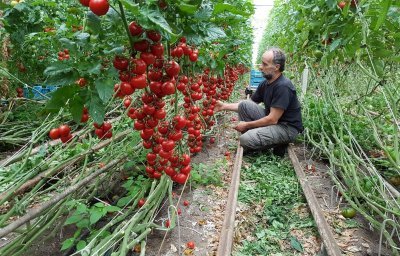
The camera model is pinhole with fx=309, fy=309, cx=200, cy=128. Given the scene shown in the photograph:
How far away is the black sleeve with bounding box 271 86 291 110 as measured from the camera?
3.50 meters

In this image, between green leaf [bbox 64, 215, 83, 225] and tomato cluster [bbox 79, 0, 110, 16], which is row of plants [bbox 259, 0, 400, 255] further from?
green leaf [bbox 64, 215, 83, 225]

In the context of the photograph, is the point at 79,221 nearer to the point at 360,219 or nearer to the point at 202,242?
the point at 202,242

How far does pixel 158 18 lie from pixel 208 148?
290 centimetres

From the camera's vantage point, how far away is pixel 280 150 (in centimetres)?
384

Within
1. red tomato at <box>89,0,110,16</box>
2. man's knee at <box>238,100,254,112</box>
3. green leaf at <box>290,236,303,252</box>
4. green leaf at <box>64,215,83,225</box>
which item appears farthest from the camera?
man's knee at <box>238,100,254,112</box>

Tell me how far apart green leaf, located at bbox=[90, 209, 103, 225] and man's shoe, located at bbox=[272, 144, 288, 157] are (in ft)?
8.45

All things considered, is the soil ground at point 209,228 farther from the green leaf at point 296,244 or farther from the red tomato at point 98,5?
the red tomato at point 98,5

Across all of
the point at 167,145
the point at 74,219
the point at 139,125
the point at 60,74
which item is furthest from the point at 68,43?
the point at 74,219

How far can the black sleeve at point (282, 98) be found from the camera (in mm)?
3496

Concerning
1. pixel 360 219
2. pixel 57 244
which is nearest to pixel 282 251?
pixel 360 219

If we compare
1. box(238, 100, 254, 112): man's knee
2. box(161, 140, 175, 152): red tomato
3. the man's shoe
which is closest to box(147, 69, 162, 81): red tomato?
box(161, 140, 175, 152): red tomato

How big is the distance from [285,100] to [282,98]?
0.13ft

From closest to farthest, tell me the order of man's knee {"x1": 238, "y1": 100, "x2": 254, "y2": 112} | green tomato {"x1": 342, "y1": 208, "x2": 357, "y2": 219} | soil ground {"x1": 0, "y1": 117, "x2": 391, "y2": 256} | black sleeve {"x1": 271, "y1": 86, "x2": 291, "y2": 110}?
soil ground {"x1": 0, "y1": 117, "x2": 391, "y2": 256} → green tomato {"x1": 342, "y1": 208, "x2": 357, "y2": 219} → black sleeve {"x1": 271, "y1": 86, "x2": 291, "y2": 110} → man's knee {"x1": 238, "y1": 100, "x2": 254, "y2": 112}

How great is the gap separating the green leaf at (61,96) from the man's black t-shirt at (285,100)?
2.65m
